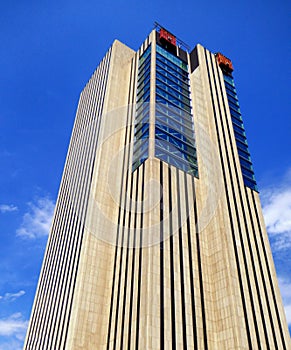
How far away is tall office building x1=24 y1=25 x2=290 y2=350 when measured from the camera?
137 feet

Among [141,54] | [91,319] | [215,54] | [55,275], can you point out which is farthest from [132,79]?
[91,319]

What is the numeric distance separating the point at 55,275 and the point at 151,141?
28.3 m

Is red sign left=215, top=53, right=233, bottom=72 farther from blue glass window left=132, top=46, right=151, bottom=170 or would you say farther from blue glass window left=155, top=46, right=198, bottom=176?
blue glass window left=132, top=46, right=151, bottom=170

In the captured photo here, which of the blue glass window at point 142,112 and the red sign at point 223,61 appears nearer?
the blue glass window at point 142,112

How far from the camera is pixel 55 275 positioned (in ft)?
193

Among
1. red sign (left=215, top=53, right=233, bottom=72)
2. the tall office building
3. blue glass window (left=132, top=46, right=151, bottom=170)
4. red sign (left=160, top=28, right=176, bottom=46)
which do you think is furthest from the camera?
red sign (left=215, top=53, right=233, bottom=72)

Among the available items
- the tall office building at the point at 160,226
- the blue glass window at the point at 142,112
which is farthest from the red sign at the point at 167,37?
the blue glass window at the point at 142,112

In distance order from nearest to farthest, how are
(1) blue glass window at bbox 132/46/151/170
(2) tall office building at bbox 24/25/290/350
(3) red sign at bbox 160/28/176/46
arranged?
1. (2) tall office building at bbox 24/25/290/350
2. (1) blue glass window at bbox 132/46/151/170
3. (3) red sign at bbox 160/28/176/46

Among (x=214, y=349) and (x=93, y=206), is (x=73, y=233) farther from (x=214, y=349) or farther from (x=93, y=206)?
(x=214, y=349)

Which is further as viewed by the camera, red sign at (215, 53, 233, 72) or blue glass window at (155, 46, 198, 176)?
red sign at (215, 53, 233, 72)

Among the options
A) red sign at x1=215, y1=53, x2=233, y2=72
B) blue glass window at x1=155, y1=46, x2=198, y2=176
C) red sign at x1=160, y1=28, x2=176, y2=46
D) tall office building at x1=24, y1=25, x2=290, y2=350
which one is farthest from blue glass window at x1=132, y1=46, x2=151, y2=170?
red sign at x1=215, y1=53, x2=233, y2=72

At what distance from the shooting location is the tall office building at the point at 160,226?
4184cm

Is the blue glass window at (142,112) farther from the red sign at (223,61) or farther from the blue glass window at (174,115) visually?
the red sign at (223,61)

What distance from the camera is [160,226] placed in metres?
46.2
